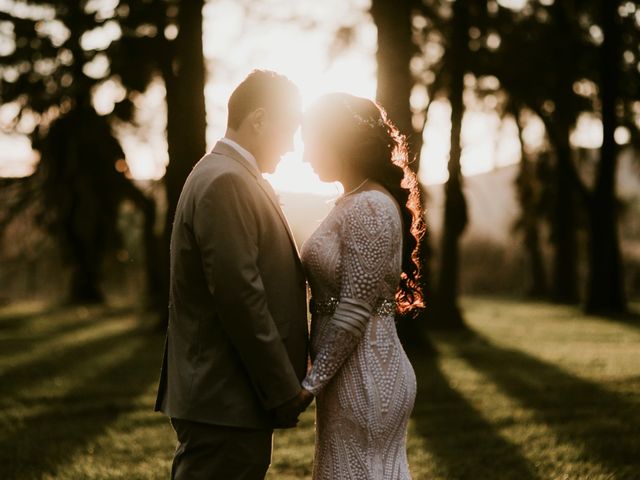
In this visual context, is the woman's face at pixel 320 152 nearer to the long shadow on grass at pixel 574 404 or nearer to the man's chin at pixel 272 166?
the man's chin at pixel 272 166

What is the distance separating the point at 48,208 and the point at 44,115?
190 cm

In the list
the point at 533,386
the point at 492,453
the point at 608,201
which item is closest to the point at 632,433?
the point at 492,453

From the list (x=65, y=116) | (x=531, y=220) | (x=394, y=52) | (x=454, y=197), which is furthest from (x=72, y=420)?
(x=531, y=220)

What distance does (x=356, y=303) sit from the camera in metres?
3.54

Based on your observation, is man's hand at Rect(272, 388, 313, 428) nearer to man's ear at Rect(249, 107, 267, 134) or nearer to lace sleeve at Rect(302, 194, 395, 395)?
lace sleeve at Rect(302, 194, 395, 395)

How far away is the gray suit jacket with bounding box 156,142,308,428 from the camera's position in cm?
322

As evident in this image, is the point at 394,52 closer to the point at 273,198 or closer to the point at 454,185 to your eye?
the point at 454,185

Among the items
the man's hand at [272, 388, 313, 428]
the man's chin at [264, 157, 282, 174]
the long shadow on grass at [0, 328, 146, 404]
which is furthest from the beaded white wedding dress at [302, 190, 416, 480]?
the long shadow on grass at [0, 328, 146, 404]

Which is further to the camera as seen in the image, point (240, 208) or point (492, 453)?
point (492, 453)

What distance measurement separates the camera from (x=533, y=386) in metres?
10.6

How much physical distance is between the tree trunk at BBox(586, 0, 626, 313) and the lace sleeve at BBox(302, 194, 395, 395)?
62.9 ft

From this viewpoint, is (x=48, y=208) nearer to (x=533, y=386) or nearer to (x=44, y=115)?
(x=44, y=115)

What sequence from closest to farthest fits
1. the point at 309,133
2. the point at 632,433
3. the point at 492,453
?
the point at 309,133
the point at 492,453
the point at 632,433

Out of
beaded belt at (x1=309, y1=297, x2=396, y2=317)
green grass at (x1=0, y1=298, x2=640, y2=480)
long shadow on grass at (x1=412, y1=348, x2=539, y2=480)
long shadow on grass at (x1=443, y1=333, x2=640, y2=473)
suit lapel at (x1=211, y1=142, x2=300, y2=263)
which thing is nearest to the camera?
suit lapel at (x1=211, y1=142, x2=300, y2=263)
